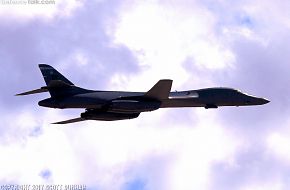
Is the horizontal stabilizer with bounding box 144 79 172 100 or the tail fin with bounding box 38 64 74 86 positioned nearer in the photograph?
the horizontal stabilizer with bounding box 144 79 172 100

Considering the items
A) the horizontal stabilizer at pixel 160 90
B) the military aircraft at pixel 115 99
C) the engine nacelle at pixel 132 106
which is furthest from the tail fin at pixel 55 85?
the horizontal stabilizer at pixel 160 90

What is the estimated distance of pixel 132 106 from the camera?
62.4m

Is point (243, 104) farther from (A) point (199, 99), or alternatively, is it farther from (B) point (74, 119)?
(B) point (74, 119)

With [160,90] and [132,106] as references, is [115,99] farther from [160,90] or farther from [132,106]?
[160,90]

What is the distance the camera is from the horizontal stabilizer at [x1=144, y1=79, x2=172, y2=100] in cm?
6128

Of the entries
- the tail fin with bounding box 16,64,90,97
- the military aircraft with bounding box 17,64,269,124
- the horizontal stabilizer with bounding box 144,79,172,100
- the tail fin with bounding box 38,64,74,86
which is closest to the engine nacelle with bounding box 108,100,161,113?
the military aircraft with bounding box 17,64,269,124

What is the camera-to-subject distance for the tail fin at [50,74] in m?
64.1

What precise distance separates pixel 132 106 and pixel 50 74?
7.05 m

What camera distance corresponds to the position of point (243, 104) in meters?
68.9

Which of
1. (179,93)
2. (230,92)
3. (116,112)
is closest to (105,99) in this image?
(116,112)

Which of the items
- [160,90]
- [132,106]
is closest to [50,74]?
[132,106]

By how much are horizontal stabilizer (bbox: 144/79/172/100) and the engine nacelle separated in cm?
57

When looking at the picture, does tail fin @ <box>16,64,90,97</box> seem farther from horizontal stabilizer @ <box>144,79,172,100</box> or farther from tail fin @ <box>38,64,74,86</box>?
horizontal stabilizer @ <box>144,79,172,100</box>

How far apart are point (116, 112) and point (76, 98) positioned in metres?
3.52
